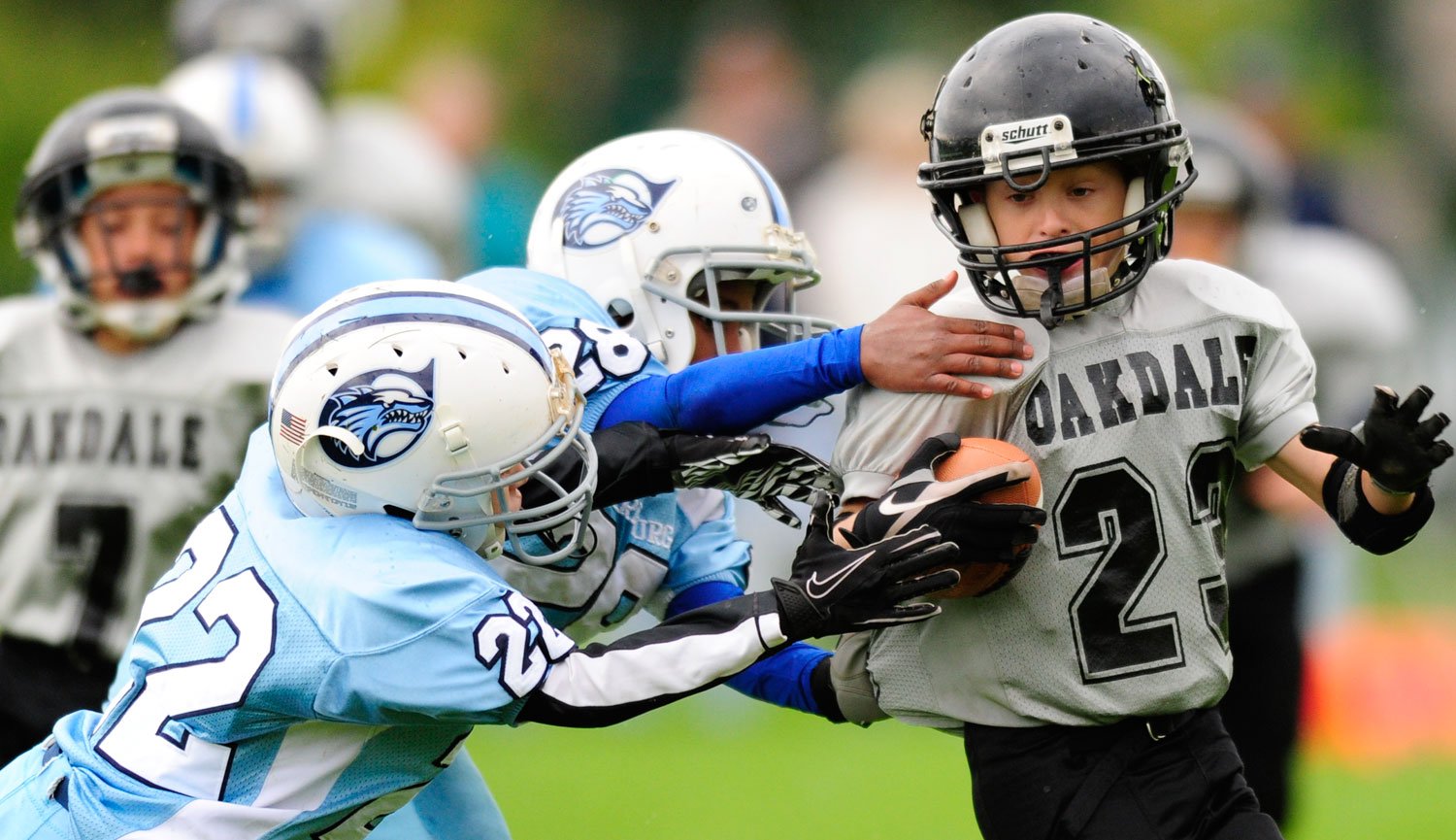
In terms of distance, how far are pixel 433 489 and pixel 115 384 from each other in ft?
6.38

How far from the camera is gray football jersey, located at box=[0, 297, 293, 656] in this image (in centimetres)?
479

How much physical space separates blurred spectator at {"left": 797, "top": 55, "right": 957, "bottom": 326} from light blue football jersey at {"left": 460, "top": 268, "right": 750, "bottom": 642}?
5.58 meters

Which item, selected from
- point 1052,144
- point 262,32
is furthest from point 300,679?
point 262,32

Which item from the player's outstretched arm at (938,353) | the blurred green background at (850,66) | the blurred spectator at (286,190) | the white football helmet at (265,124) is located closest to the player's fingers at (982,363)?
the player's outstretched arm at (938,353)

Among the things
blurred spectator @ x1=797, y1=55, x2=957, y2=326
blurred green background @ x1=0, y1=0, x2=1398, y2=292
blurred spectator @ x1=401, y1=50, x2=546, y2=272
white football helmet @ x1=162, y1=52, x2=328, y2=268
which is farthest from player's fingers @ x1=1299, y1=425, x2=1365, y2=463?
blurred green background @ x1=0, y1=0, x2=1398, y2=292

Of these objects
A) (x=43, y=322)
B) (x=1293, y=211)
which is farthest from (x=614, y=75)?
(x=43, y=322)

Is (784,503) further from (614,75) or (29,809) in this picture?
(614,75)

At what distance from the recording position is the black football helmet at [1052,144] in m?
3.28

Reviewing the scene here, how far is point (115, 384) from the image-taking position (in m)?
4.91

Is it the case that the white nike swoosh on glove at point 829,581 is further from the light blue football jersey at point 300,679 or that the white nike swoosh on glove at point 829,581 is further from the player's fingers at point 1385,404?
the player's fingers at point 1385,404

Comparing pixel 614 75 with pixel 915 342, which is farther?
pixel 614 75

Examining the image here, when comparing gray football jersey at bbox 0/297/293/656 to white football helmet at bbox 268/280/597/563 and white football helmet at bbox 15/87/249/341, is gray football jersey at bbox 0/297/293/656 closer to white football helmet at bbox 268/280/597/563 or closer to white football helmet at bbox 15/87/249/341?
white football helmet at bbox 15/87/249/341

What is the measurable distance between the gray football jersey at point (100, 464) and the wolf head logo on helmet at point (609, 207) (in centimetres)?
119

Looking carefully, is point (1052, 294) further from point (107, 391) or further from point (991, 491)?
point (107, 391)
